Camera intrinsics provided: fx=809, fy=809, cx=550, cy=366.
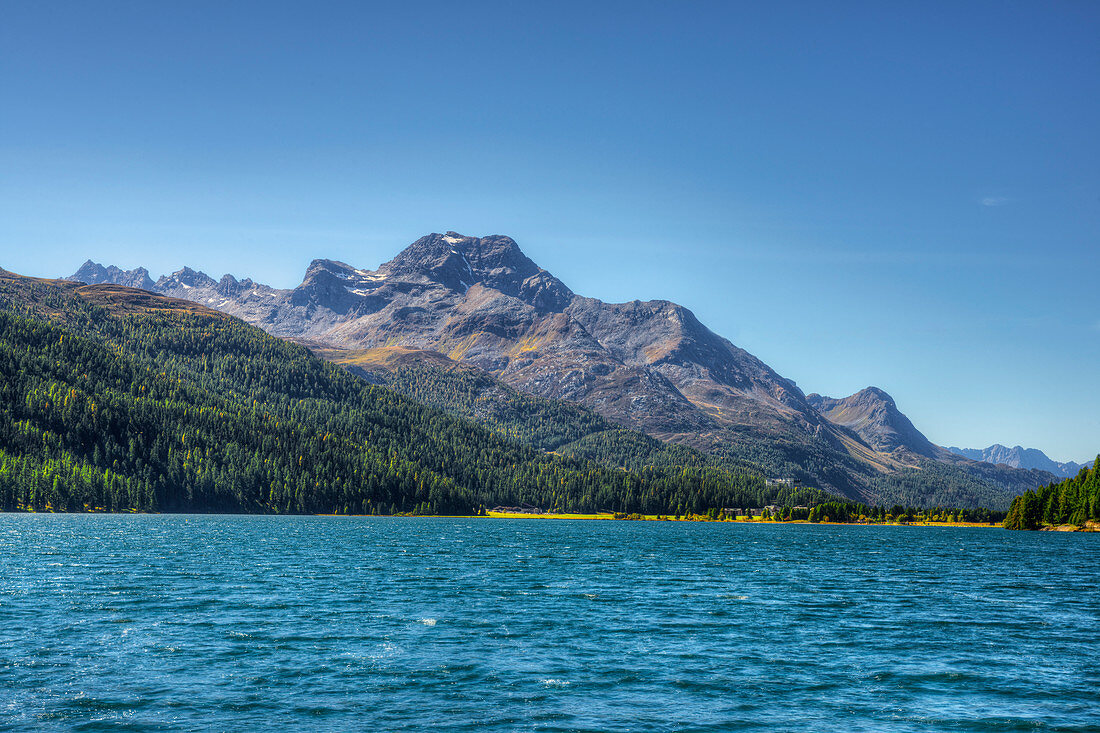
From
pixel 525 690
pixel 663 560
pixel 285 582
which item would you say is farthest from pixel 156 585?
pixel 663 560

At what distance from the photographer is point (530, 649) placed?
51156 millimetres

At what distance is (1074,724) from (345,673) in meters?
35.0

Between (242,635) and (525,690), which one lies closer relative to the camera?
(525,690)

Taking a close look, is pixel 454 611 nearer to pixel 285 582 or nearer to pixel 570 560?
pixel 285 582

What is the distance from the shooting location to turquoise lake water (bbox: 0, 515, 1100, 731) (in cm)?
3625

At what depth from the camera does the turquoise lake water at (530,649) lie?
36.2m

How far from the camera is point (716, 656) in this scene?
49.9m

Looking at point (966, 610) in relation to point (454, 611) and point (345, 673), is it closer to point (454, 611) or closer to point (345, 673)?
point (454, 611)

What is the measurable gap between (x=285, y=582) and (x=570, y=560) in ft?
167

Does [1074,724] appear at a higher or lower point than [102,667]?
higher

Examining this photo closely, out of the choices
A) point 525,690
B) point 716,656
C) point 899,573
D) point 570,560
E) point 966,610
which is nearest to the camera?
point 525,690

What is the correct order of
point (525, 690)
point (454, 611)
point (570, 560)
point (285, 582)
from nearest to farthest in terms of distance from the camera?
point (525, 690) < point (454, 611) < point (285, 582) < point (570, 560)

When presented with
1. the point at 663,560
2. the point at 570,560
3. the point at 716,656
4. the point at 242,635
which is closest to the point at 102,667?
the point at 242,635

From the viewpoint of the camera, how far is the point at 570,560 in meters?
125
